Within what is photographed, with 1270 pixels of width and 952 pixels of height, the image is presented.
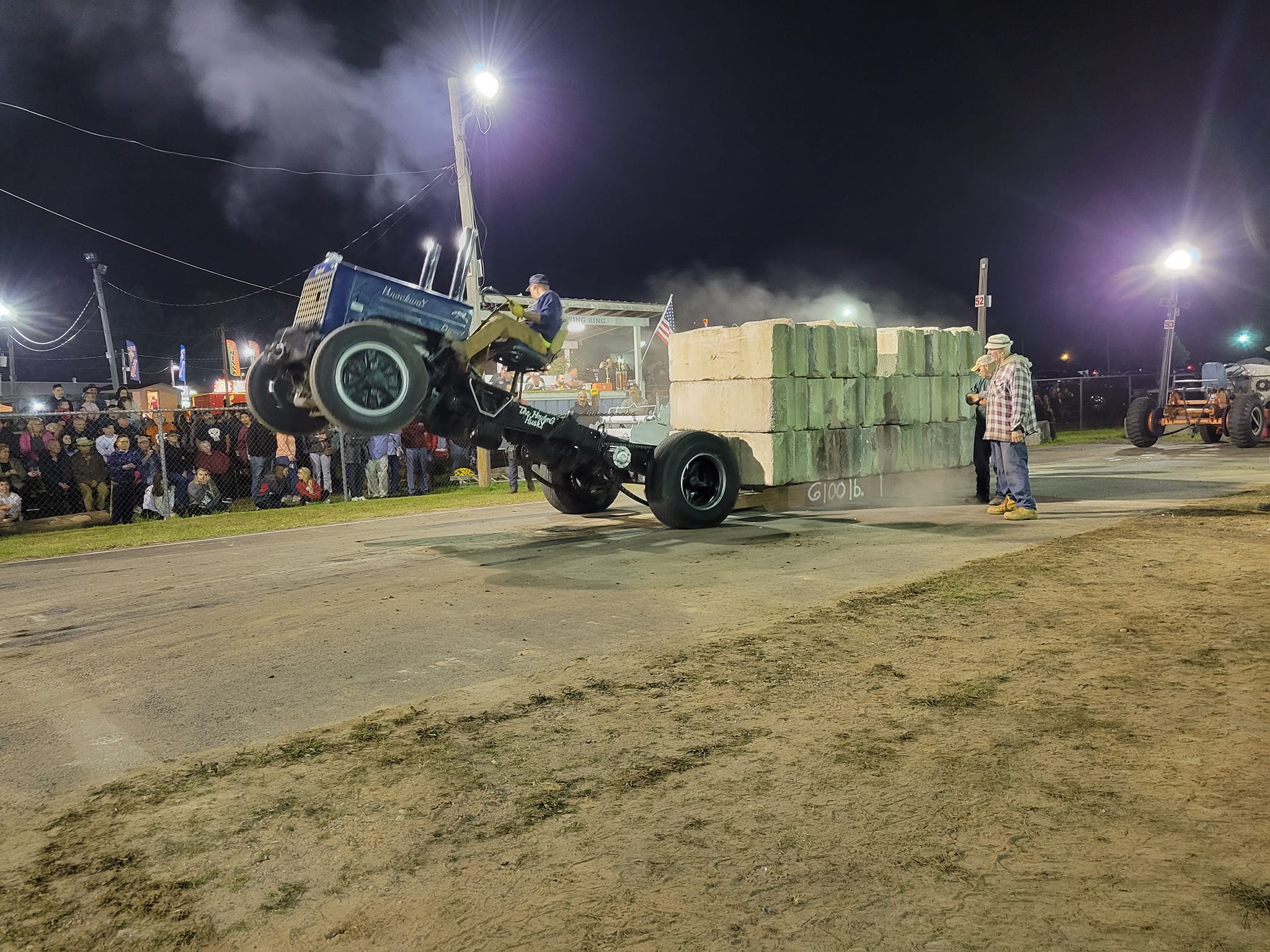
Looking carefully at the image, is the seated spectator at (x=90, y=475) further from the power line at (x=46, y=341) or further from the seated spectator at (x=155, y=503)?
the power line at (x=46, y=341)

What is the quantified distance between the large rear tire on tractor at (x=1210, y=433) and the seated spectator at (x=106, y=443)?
74.3ft

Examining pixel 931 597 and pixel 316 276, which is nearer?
pixel 931 597

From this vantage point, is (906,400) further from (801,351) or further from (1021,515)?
(1021,515)

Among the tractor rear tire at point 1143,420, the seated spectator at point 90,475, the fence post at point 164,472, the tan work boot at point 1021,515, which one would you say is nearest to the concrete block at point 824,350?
the tan work boot at point 1021,515

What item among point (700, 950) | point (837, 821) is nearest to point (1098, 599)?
point (837, 821)

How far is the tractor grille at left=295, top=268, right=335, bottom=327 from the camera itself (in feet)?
22.6

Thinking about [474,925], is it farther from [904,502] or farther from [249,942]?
[904,502]

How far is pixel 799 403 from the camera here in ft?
34.4

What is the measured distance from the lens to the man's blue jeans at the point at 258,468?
564 inches

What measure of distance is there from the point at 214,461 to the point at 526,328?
8537 millimetres

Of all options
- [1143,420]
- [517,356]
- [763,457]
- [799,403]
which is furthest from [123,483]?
[1143,420]

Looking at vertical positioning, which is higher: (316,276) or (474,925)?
(316,276)

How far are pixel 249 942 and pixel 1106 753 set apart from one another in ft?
10.1

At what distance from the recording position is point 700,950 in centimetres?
225
